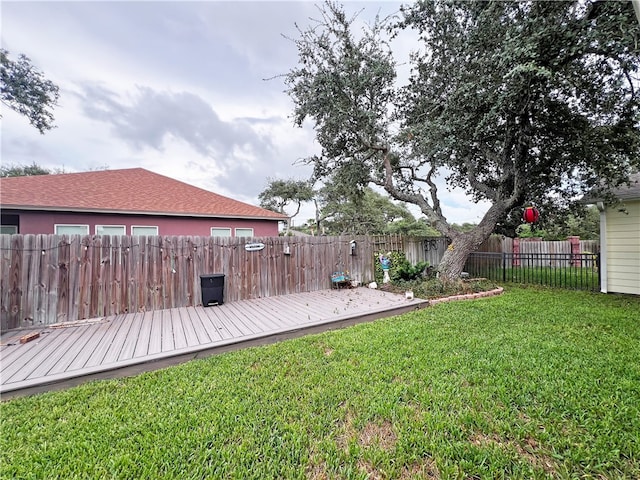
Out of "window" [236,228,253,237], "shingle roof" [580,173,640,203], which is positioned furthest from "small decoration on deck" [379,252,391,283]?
"window" [236,228,253,237]

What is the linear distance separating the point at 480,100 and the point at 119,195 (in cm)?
1118

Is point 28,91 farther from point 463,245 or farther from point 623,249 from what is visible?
point 623,249

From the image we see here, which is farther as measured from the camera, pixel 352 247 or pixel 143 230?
pixel 143 230

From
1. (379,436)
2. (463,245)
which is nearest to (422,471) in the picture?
(379,436)

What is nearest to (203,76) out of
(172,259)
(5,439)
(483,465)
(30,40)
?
(30,40)

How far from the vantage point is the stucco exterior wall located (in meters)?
7.41

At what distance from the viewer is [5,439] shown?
1.83 metres

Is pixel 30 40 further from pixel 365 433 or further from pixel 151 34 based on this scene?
pixel 365 433

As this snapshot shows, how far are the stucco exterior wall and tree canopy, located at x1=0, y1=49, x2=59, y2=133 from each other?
13.5 ft

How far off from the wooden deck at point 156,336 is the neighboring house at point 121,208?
531 centimetres

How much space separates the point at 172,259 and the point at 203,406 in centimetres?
381

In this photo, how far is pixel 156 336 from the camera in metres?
3.60

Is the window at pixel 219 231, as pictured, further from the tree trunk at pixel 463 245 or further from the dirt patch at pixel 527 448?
the dirt patch at pixel 527 448

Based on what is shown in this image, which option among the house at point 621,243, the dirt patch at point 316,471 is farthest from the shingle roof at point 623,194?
the dirt patch at point 316,471
